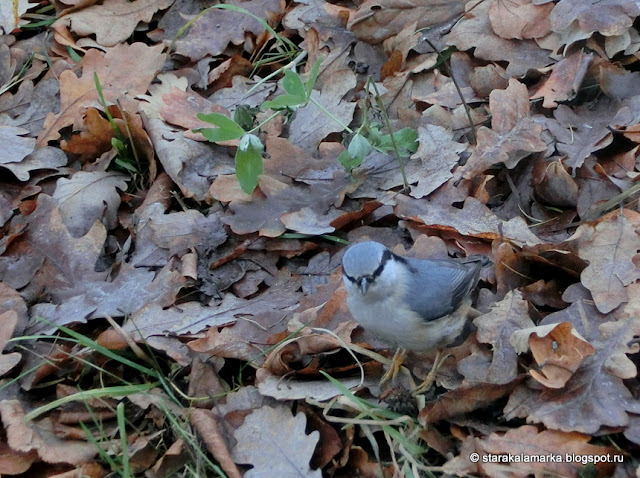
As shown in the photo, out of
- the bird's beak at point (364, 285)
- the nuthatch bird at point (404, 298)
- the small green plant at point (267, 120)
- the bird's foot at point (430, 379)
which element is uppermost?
the small green plant at point (267, 120)

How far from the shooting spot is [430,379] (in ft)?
9.66

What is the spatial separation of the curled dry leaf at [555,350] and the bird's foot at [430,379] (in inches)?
13.8

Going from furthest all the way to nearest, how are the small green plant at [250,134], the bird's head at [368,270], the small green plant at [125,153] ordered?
the small green plant at [125,153] → the small green plant at [250,134] → the bird's head at [368,270]

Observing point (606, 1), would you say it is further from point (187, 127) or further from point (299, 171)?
point (187, 127)

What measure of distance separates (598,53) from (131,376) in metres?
2.98

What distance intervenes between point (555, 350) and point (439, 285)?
0.56 m

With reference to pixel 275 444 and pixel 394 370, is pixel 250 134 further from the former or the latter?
pixel 275 444

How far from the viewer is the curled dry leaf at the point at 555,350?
2600 millimetres

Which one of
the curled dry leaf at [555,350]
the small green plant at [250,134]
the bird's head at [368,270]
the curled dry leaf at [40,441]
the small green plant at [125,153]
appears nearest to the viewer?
the curled dry leaf at [555,350]

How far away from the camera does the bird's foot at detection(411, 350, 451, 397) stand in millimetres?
2903

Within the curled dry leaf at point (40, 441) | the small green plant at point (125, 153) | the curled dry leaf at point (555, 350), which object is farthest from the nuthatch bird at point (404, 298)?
the small green plant at point (125, 153)

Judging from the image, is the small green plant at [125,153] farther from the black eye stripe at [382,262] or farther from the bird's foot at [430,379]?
the bird's foot at [430,379]

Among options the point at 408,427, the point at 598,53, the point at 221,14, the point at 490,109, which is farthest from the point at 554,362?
the point at 221,14

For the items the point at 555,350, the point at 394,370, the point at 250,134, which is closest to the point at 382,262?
the point at 394,370
